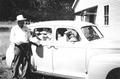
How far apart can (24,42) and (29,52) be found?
0.39 m

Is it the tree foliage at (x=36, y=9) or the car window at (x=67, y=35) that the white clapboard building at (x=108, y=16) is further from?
the tree foliage at (x=36, y=9)

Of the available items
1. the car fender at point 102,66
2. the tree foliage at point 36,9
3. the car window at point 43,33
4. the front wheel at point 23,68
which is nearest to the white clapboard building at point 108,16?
the car window at point 43,33

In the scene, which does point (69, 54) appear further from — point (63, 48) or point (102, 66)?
point (102, 66)

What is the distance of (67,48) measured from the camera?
23.9ft

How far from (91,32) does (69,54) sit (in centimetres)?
114

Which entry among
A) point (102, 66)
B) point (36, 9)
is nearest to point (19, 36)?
point (102, 66)

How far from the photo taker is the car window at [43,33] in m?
7.96

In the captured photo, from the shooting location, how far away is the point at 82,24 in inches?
302

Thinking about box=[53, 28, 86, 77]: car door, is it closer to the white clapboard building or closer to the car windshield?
the car windshield

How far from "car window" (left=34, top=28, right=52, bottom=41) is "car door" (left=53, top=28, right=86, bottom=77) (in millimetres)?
356

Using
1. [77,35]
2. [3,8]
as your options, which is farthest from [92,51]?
[3,8]

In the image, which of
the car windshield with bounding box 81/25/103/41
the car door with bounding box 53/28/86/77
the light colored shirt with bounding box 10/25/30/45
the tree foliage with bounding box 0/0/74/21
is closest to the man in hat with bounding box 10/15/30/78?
the light colored shirt with bounding box 10/25/30/45

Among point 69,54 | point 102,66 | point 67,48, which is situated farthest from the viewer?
point 67,48

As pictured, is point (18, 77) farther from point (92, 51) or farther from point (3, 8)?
point (3, 8)
